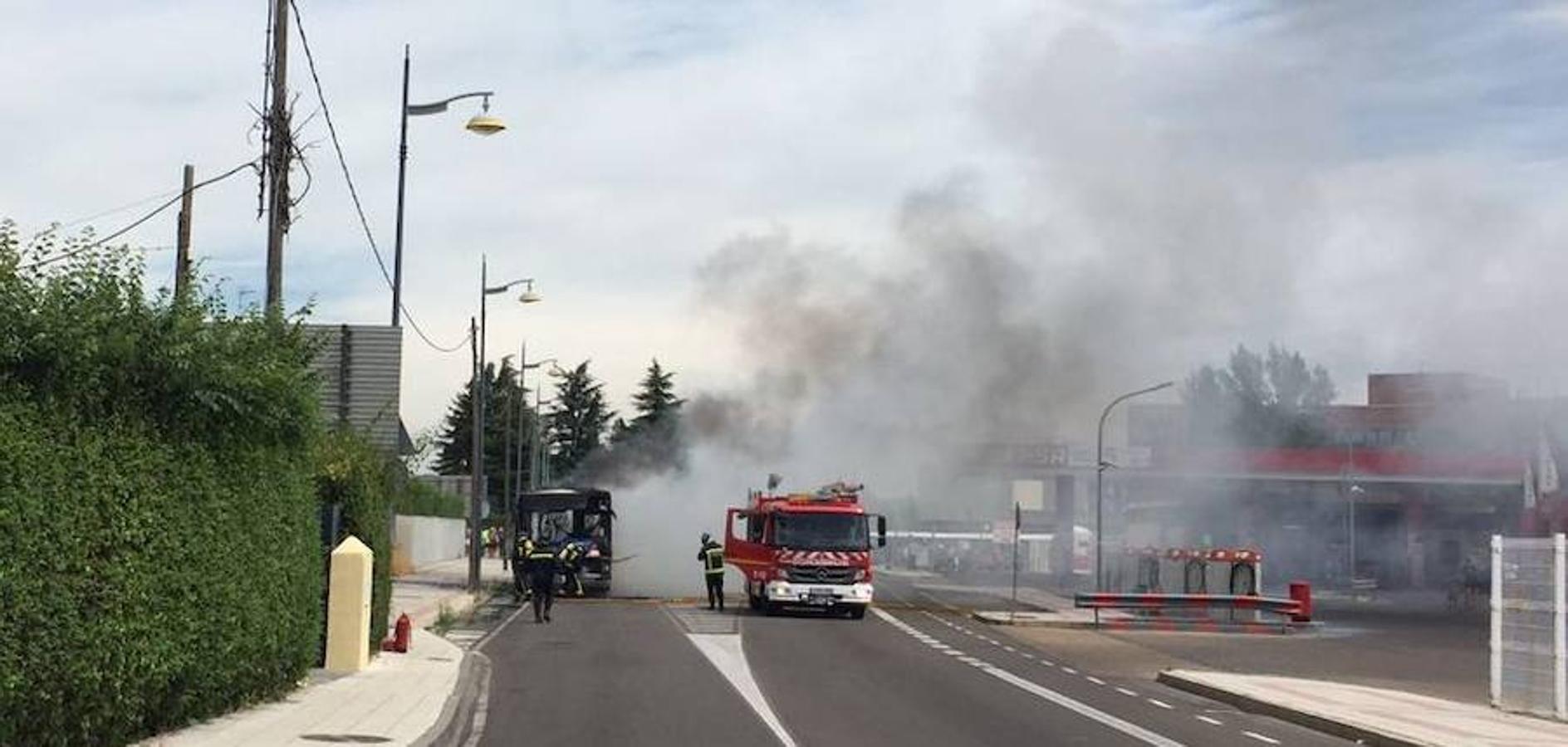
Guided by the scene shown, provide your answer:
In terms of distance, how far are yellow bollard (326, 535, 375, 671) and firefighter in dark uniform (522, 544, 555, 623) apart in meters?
12.5

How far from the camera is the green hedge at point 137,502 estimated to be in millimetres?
10180

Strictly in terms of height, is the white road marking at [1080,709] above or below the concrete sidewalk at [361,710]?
below

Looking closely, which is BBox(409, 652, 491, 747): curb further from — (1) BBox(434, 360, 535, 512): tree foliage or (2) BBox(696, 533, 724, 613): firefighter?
(1) BBox(434, 360, 535, 512): tree foliage

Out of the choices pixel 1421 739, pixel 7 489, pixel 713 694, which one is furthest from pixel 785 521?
pixel 7 489

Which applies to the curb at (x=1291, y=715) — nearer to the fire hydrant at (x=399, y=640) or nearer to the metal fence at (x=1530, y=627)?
the metal fence at (x=1530, y=627)

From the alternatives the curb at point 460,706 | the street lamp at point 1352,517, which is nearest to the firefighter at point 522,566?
the curb at point 460,706

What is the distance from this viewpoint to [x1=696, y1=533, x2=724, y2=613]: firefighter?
38.5 m

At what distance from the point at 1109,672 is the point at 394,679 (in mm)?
11724

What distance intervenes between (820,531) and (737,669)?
13885 millimetres

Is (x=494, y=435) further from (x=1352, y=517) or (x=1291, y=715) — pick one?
(x=1291, y=715)

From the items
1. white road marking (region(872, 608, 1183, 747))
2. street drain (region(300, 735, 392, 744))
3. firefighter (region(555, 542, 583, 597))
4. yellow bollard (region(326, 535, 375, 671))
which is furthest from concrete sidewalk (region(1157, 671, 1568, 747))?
firefighter (region(555, 542, 583, 597))

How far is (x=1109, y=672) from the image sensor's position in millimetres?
26438

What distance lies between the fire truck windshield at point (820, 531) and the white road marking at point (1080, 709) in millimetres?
10770

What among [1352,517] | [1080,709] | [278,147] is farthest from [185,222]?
[1352,517]
